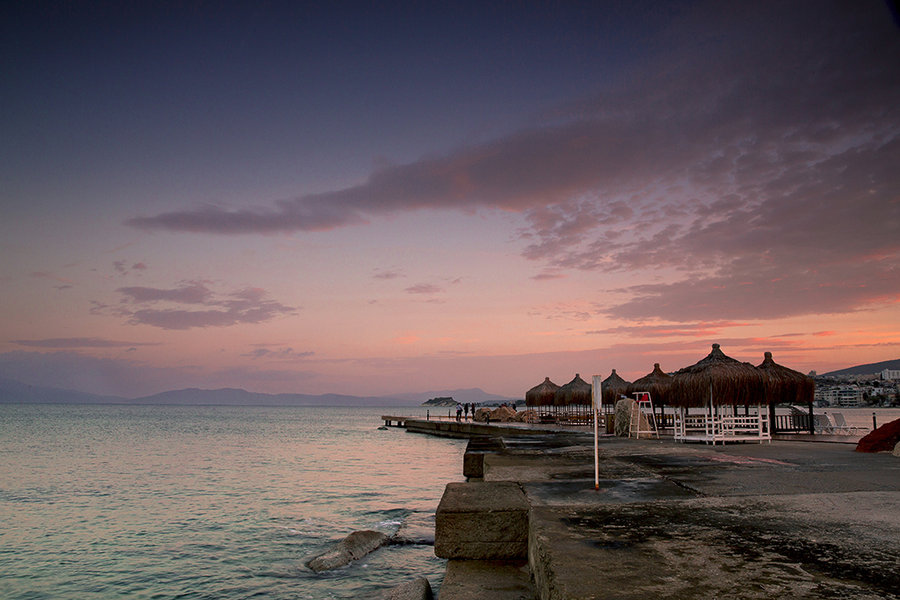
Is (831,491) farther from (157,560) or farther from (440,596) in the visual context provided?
(157,560)

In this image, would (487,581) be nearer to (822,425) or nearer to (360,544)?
(360,544)

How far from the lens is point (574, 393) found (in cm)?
3659

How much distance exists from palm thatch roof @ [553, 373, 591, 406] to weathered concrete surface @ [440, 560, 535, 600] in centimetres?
3227

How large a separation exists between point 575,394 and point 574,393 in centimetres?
10

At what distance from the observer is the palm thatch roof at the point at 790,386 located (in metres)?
17.2

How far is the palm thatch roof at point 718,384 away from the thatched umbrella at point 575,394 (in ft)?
65.4

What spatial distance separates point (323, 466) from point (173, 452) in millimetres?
13368

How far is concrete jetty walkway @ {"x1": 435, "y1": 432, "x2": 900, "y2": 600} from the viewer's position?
2920mm

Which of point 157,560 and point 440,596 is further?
point 157,560

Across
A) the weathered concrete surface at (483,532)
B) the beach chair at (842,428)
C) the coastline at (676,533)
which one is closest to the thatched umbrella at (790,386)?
the beach chair at (842,428)

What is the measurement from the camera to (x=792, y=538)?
380 cm

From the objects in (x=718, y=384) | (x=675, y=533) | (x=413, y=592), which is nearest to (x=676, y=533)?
(x=675, y=533)

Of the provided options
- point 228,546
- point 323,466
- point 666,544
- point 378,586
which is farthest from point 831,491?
point 323,466

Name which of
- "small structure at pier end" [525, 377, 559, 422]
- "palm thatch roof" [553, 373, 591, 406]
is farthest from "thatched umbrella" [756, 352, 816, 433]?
"small structure at pier end" [525, 377, 559, 422]
